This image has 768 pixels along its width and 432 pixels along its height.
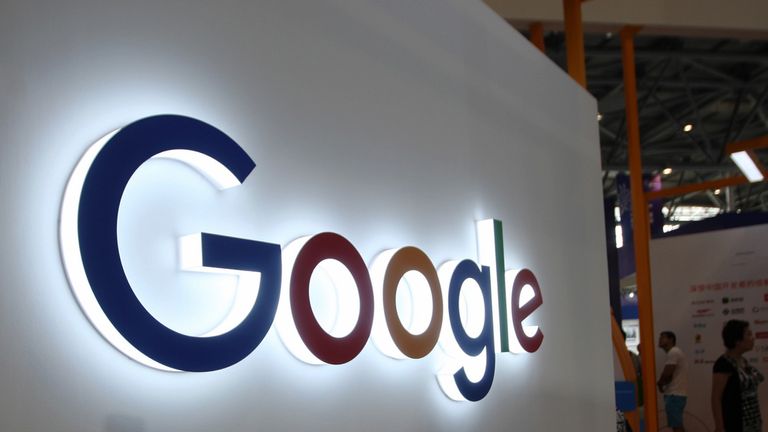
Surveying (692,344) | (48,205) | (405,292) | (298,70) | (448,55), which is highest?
(448,55)

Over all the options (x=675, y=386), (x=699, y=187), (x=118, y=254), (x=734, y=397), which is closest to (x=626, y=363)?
(x=734, y=397)

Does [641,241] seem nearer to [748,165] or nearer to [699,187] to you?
[748,165]

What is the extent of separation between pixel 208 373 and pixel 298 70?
39.2 inches

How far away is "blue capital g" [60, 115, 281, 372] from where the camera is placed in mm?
1691

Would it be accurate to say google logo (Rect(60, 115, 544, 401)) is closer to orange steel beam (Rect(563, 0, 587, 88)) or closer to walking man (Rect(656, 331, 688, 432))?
orange steel beam (Rect(563, 0, 587, 88))

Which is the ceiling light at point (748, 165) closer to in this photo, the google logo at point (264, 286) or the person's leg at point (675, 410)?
the person's leg at point (675, 410)

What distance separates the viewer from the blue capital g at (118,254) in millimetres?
1691

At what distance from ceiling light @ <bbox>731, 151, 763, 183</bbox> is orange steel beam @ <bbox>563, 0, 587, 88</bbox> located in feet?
7.85

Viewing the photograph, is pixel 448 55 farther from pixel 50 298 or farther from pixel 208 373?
pixel 50 298

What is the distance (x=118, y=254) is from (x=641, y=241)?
21.2 ft

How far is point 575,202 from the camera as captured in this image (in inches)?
181

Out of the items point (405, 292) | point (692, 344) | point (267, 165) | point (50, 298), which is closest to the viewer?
point (50, 298)

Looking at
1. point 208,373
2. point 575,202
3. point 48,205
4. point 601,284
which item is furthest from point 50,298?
point 601,284

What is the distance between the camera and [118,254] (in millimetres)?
1748
